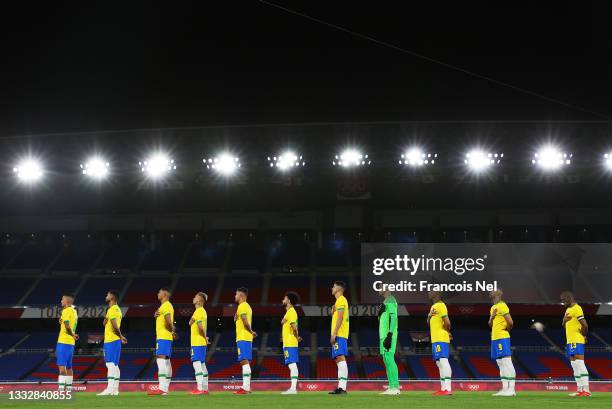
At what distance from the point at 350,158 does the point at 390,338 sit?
18441mm

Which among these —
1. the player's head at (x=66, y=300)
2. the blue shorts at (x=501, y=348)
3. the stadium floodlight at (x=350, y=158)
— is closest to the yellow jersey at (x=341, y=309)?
the blue shorts at (x=501, y=348)

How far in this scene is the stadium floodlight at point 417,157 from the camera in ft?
102

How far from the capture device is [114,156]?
32438mm

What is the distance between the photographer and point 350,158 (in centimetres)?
3138

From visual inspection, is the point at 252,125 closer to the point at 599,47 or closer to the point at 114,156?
the point at 114,156

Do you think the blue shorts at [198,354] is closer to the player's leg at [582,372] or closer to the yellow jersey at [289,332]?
the yellow jersey at [289,332]

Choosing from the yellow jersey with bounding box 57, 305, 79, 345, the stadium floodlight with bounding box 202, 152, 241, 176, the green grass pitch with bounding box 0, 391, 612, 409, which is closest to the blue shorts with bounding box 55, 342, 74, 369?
the yellow jersey with bounding box 57, 305, 79, 345

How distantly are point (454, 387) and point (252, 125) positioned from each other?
13155 mm

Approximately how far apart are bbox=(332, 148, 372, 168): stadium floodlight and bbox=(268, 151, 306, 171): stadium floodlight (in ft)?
5.74

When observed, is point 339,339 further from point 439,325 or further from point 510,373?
point 510,373

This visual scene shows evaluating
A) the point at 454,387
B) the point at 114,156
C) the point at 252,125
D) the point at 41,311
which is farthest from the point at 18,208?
the point at 454,387

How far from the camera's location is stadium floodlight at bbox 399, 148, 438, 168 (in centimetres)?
3102

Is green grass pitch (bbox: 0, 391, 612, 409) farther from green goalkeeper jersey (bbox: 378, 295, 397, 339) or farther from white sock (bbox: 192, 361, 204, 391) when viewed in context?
white sock (bbox: 192, 361, 204, 391)

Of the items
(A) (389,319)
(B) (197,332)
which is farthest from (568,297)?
(B) (197,332)
